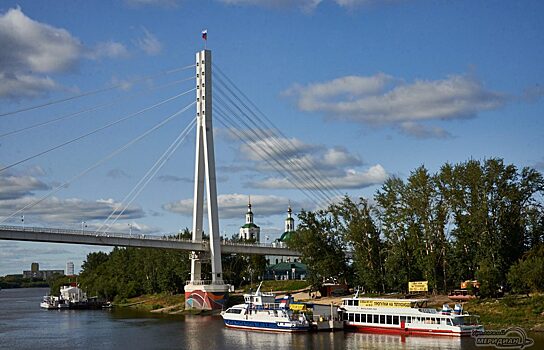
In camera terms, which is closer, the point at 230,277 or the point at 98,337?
the point at 98,337

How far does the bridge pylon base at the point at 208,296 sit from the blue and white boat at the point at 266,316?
18206 millimetres

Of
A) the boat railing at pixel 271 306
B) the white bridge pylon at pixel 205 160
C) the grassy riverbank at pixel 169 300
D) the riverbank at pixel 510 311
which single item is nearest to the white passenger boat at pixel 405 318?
the riverbank at pixel 510 311

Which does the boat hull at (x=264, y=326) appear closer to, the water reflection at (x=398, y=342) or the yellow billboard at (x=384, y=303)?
the water reflection at (x=398, y=342)

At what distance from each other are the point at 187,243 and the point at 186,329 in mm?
24412

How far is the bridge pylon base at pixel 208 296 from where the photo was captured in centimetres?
9288

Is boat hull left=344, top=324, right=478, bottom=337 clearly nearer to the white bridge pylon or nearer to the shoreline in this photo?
the shoreline

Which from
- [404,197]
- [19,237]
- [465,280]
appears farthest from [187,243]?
[465,280]

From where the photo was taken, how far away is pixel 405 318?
216ft

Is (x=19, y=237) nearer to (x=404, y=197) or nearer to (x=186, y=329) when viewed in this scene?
(x=186, y=329)

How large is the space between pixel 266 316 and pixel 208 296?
2394 centimetres

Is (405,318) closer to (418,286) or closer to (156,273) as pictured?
(418,286)

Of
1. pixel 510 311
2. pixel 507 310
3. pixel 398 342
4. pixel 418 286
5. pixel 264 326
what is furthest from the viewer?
pixel 418 286

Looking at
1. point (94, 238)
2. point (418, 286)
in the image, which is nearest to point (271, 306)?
point (418, 286)

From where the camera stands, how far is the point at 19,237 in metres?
89.1
